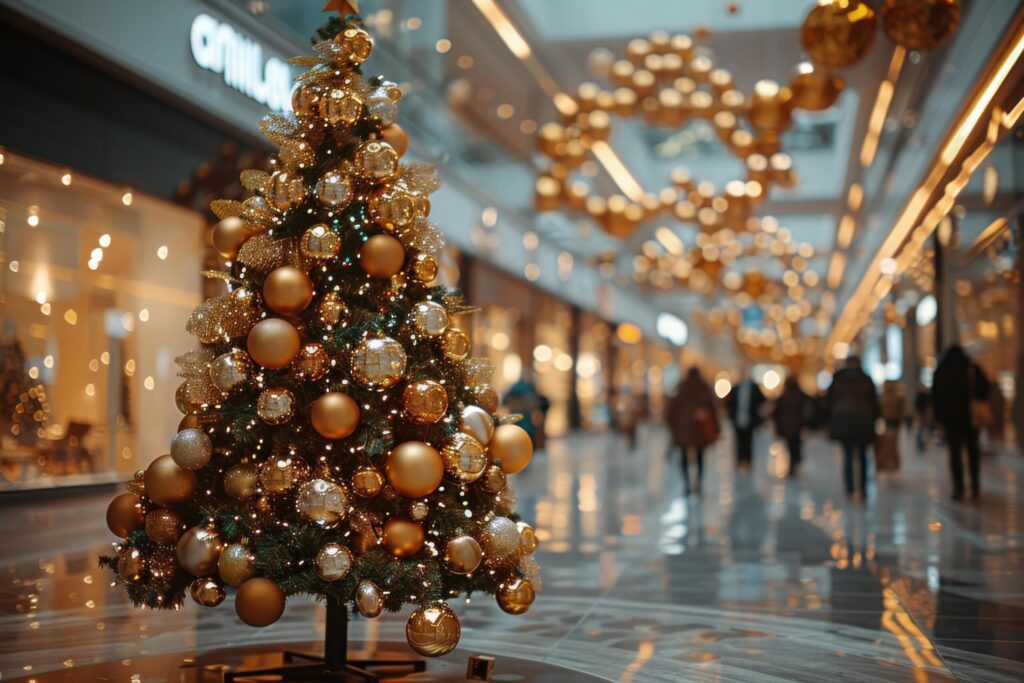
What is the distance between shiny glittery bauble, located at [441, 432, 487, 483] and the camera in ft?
15.0

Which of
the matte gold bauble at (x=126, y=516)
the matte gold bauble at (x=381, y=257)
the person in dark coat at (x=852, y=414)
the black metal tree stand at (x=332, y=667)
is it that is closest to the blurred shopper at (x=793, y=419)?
the person in dark coat at (x=852, y=414)

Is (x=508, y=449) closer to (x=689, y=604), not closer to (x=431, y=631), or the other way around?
(x=431, y=631)

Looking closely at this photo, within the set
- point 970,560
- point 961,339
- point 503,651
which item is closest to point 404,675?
point 503,651

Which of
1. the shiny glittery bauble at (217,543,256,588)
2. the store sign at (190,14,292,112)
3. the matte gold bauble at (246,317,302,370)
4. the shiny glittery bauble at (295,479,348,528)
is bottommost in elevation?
the shiny glittery bauble at (217,543,256,588)

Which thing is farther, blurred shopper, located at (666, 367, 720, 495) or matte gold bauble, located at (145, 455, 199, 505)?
blurred shopper, located at (666, 367, 720, 495)

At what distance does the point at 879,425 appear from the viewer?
1639 centimetres

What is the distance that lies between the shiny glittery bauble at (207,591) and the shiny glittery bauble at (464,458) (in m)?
1.02

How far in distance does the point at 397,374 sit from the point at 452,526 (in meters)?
0.65

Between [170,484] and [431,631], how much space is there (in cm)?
121

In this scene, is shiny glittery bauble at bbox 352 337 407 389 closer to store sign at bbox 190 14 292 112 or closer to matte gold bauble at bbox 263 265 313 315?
matte gold bauble at bbox 263 265 313 315

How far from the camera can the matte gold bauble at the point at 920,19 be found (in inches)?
318

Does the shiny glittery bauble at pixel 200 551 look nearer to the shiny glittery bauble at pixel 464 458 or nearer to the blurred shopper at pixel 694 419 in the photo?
the shiny glittery bauble at pixel 464 458

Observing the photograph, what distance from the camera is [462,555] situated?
450 cm

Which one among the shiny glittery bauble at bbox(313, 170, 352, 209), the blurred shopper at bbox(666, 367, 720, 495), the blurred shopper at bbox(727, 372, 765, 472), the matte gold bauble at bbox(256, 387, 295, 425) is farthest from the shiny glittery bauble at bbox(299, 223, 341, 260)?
the blurred shopper at bbox(727, 372, 765, 472)
